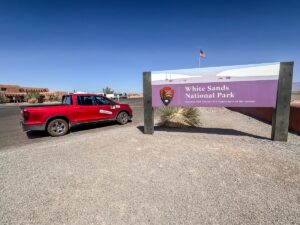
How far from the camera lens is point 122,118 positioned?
8.91 m

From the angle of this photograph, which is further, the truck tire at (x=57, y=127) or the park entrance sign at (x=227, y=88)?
the truck tire at (x=57, y=127)

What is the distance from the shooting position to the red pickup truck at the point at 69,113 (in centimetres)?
620

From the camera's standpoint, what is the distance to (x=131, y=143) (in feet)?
17.2

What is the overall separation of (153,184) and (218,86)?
168 inches

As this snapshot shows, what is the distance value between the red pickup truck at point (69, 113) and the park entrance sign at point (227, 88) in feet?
8.97

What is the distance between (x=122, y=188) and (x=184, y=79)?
4514 mm

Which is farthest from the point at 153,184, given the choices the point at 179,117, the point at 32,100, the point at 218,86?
the point at 32,100

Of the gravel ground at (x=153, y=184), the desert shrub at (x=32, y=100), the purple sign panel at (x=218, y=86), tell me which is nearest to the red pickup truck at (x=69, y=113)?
the gravel ground at (x=153, y=184)

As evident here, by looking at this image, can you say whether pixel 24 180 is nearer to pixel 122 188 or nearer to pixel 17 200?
pixel 17 200

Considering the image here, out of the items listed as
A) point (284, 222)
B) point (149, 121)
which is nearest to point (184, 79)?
point (149, 121)

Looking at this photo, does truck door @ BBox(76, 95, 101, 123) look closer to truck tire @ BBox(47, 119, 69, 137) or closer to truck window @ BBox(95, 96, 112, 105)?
truck window @ BBox(95, 96, 112, 105)

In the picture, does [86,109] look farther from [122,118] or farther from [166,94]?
[166,94]

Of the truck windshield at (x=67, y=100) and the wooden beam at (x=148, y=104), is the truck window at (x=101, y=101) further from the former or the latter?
the wooden beam at (x=148, y=104)

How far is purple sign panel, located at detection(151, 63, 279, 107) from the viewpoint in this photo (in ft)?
16.8
